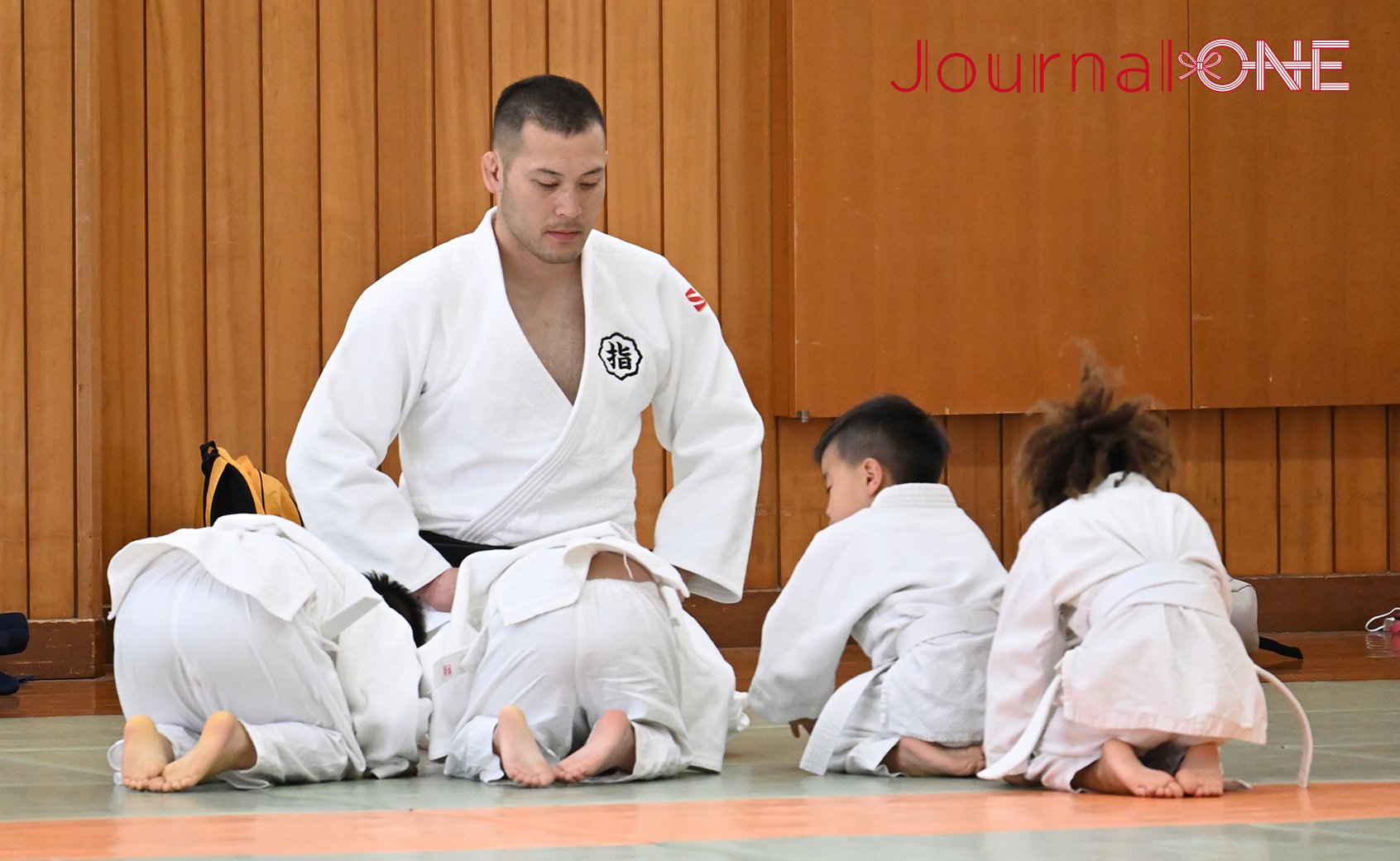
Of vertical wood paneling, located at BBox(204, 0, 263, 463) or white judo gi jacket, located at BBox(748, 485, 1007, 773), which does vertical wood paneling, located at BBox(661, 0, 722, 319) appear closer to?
vertical wood paneling, located at BBox(204, 0, 263, 463)

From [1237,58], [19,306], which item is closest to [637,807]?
[19,306]

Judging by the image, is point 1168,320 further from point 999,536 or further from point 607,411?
point 607,411

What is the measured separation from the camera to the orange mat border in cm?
185

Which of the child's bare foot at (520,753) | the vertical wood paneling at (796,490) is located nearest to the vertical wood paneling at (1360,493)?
the vertical wood paneling at (796,490)

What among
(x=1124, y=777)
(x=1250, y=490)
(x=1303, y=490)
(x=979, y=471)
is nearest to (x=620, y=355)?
(x=1124, y=777)

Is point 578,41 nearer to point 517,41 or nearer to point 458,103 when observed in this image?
point 517,41

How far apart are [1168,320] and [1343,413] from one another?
74cm

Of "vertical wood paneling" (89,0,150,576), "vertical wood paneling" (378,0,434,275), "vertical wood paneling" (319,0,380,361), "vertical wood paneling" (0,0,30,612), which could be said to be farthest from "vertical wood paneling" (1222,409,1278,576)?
"vertical wood paneling" (0,0,30,612)

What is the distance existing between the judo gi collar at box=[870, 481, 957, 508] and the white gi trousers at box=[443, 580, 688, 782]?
49cm

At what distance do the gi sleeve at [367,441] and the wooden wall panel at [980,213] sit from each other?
2.23 m

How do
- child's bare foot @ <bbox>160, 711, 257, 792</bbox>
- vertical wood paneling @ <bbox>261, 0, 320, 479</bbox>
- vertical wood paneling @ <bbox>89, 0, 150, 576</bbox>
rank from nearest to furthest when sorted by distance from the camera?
child's bare foot @ <bbox>160, 711, 257, 792</bbox>, vertical wood paneling @ <bbox>89, 0, 150, 576</bbox>, vertical wood paneling @ <bbox>261, 0, 320, 479</bbox>

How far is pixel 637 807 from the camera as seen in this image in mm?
2199

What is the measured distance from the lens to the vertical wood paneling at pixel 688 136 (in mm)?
5199

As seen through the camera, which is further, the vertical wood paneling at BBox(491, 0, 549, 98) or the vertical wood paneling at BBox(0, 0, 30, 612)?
the vertical wood paneling at BBox(491, 0, 549, 98)
